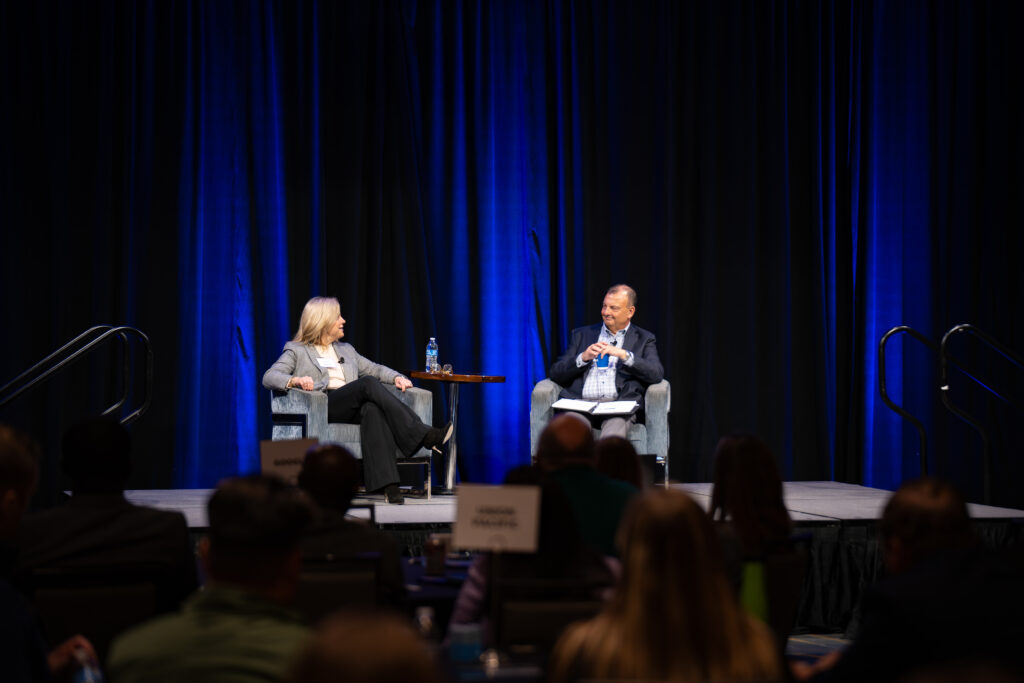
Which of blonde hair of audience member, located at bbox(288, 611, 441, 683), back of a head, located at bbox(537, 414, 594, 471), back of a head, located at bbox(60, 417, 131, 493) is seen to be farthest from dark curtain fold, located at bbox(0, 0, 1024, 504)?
blonde hair of audience member, located at bbox(288, 611, 441, 683)

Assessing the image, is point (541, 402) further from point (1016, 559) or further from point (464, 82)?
point (1016, 559)

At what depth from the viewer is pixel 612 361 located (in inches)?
260

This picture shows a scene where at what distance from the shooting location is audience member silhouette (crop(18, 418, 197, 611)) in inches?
92.1

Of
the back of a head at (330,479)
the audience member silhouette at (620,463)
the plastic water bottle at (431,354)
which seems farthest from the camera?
the plastic water bottle at (431,354)

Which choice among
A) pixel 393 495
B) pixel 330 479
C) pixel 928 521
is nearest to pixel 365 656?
pixel 928 521

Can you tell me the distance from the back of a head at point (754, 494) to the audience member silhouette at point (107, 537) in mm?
1370

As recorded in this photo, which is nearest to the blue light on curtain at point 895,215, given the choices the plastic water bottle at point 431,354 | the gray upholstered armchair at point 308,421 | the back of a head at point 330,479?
the plastic water bottle at point 431,354

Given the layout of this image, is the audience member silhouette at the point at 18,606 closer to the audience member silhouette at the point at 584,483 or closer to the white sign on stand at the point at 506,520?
the white sign on stand at the point at 506,520

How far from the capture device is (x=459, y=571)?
3148 mm

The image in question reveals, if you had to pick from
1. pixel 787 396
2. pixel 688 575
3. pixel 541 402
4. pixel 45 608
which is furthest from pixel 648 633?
pixel 787 396

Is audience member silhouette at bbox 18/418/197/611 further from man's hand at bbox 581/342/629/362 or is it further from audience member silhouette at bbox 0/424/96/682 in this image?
man's hand at bbox 581/342/629/362

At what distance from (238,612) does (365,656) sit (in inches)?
30.2

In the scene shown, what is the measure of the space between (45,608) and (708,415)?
5650mm

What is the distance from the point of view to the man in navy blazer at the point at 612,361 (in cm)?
640
